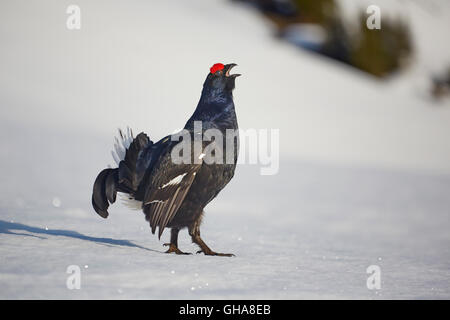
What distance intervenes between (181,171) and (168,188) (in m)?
0.13

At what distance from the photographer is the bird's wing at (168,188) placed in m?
3.40

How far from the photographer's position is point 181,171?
3.40 m

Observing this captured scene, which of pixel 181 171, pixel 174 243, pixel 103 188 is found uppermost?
pixel 181 171

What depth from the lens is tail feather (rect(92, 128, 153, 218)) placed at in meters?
3.63

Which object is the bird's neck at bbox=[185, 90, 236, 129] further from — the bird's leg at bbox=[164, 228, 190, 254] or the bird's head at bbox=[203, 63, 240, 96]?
the bird's leg at bbox=[164, 228, 190, 254]

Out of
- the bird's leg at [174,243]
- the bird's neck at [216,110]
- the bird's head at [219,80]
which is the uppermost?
the bird's head at [219,80]

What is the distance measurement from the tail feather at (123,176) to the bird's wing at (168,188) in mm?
204

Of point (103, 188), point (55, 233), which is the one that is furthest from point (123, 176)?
point (55, 233)

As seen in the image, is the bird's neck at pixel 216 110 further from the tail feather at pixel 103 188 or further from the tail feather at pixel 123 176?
the tail feather at pixel 103 188

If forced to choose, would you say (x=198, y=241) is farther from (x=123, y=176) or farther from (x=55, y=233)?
(x=55, y=233)

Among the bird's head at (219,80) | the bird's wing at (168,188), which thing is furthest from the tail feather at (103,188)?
the bird's head at (219,80)

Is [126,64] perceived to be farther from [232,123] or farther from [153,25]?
[232,123]

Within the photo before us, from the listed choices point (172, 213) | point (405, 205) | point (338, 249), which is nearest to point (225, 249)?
point (172, 213)

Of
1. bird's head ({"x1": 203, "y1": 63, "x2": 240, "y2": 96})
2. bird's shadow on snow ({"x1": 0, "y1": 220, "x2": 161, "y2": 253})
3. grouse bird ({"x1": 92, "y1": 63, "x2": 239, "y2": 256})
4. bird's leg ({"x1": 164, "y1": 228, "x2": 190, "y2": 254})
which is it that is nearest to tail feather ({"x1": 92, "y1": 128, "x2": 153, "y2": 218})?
grouse bird ({"x1": 92, "y1": 63, "x2": 239, "y2": 256})
